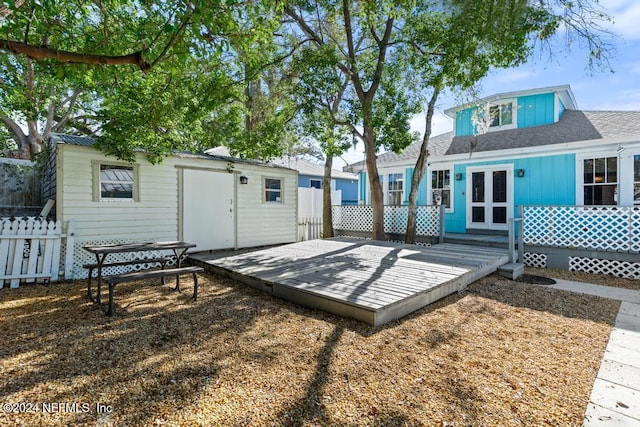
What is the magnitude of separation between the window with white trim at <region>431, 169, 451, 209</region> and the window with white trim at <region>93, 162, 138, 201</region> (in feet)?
29.2

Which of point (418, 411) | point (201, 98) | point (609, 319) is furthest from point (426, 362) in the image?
point (201, 98)

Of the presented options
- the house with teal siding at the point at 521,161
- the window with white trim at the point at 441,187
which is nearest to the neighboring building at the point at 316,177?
the house with teal siding at the point at 521,161

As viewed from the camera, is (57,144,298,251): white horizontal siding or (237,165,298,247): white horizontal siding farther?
(237,165,298,247): white horizontal siding

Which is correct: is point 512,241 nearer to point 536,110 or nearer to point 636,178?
point 636,178

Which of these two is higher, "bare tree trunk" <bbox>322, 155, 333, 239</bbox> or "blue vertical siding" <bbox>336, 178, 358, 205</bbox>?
"blue vertical siding" <bbox>336, 178, 358, 205</bbox>

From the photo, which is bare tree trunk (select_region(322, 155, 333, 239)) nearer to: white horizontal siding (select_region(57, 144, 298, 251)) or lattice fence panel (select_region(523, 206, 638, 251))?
white horizontal siding (select_region(57, 144, 298, 251))

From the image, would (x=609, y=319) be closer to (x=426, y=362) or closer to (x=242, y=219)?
(x=426, y=362)

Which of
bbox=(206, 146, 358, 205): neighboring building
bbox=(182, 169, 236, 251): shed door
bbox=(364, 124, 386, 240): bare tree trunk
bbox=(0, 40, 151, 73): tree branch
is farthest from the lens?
bbox=(206, 146, 358, 205): neighboring building

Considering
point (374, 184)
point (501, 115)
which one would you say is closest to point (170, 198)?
point (374, 184)

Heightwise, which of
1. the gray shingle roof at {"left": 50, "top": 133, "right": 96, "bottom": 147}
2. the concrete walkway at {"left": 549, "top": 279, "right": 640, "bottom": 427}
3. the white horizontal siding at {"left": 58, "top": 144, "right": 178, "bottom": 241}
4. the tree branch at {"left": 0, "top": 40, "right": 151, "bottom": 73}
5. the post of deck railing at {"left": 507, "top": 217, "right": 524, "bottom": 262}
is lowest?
the concrete walkway at {"left": 549, "top": 279, "right": 640, "bottom": 427}

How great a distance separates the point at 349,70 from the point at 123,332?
783 cm

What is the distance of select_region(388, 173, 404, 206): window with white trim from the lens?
38.2ft

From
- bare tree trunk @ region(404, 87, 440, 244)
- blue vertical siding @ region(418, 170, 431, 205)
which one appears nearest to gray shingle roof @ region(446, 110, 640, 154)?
blue vertical siding @ region(418, 170, 431, 205)

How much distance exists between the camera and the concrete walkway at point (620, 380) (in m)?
2.18
